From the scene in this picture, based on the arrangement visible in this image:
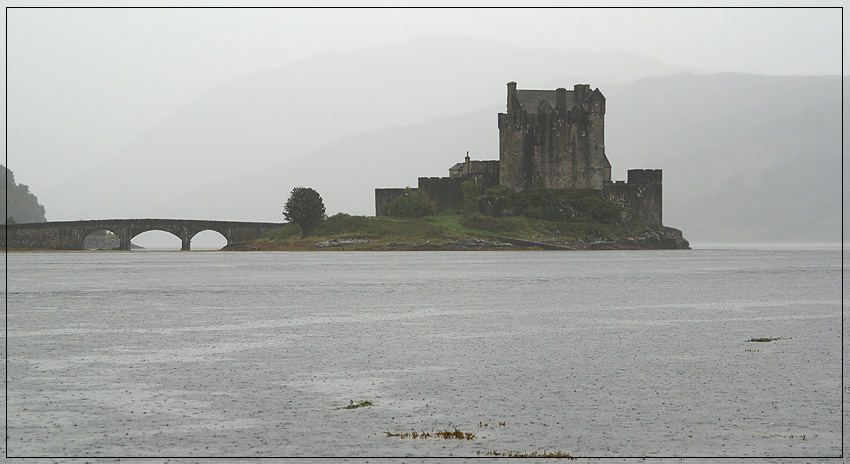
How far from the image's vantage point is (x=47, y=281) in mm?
34156

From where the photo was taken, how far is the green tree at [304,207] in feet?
322

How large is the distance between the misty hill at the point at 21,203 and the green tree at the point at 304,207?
5694 centimetres

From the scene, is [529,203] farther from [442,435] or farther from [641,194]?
[442,435]

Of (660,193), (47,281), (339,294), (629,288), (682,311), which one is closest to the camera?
(682,311)

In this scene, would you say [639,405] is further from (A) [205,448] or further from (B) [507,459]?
(A) [205,448]

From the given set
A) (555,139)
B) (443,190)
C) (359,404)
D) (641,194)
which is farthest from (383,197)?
(359,404)

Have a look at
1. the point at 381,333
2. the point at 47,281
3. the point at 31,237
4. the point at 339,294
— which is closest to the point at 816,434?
the point at 381,333

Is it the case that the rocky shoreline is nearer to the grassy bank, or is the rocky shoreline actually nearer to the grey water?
the grassy bank

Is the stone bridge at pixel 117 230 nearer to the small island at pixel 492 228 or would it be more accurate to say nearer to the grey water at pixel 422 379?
the small island at pixel 492 228

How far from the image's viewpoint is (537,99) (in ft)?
355

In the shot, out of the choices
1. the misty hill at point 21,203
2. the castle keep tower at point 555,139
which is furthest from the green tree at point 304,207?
the misty hill at point 21,203

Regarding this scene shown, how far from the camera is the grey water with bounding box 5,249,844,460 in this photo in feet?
24.7

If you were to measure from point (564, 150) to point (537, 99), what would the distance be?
753cm

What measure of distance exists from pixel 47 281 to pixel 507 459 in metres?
31.0
